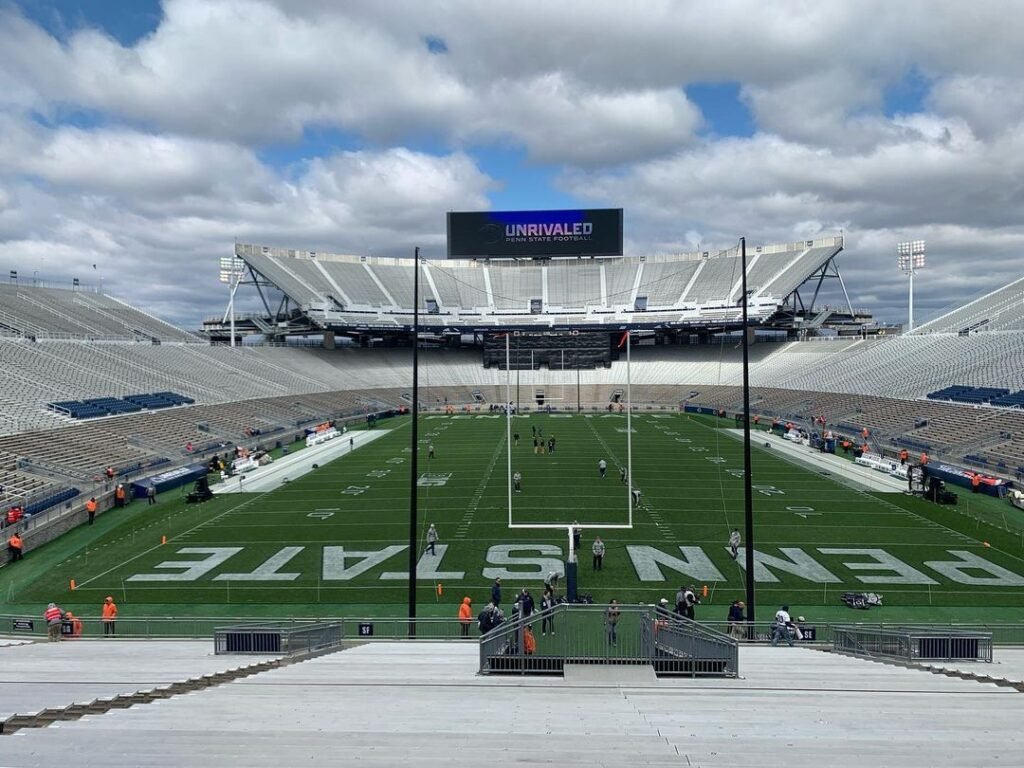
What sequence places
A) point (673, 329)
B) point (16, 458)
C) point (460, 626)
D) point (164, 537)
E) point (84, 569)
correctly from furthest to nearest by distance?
point (673, 329) → point (16, 458) → point (164, 537) → point (84, 569) → point (460, 626)

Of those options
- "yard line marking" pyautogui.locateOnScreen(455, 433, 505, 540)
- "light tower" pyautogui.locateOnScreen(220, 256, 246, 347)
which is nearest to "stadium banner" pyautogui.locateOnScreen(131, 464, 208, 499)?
"yard line marking" pyautogui.locateOnScreen(455, 433, 505, 540)

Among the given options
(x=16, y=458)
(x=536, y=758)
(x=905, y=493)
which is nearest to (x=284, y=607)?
(x=536, y=758)

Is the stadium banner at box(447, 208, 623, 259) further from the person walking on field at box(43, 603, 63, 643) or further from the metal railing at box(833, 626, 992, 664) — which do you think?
the metal railing at box(833, 626, 992, 664)

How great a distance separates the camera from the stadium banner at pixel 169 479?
23609 millimetres

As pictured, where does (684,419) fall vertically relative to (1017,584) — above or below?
above

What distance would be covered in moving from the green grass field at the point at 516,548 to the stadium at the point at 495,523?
4.4 inches

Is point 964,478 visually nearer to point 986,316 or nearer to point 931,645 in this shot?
point 931,645

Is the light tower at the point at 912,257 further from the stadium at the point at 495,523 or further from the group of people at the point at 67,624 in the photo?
the group of people at the point at 67,624

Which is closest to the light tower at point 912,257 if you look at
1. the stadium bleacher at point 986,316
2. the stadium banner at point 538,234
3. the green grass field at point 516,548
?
the stadium bleacher at point 986,316

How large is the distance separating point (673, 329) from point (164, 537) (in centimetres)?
5990

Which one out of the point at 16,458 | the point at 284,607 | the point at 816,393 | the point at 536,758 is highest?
the point at 816,393

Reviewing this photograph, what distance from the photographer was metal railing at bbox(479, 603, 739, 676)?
8.19 m

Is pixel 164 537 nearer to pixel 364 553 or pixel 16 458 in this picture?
Result: pixel 364 553

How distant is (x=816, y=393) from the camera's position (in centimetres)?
4831
